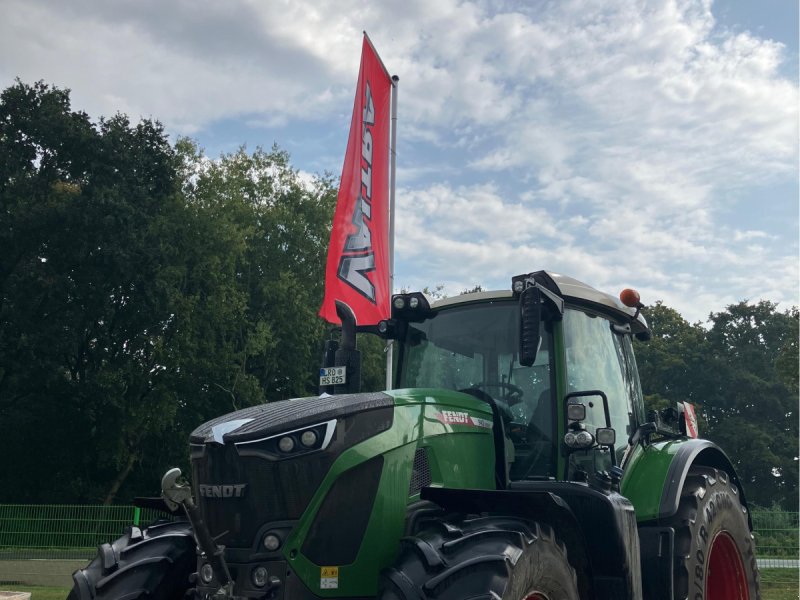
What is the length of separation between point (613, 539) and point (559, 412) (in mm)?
830

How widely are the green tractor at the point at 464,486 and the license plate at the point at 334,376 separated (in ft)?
0.06

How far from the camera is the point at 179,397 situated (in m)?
32.5

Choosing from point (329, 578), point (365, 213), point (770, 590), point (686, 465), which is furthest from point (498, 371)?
point (770, 590)

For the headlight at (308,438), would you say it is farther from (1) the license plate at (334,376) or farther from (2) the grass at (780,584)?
(2) the grass at (780,584)

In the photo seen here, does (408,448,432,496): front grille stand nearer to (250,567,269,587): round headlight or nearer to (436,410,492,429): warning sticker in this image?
(436,410,492,429): warning sticker

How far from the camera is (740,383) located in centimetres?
5303

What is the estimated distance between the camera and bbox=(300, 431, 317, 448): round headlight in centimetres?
412

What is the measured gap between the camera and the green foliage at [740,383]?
49.7m

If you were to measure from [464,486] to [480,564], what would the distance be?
991mm

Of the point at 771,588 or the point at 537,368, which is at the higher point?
the point at 537,368

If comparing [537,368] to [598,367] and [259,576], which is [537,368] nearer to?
[598,367]

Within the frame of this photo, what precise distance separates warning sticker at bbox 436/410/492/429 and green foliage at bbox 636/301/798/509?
1861 inches

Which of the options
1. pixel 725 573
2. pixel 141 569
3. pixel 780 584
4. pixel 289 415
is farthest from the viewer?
pixel 780 584

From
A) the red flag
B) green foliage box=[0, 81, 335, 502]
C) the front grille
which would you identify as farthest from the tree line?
the front grille
